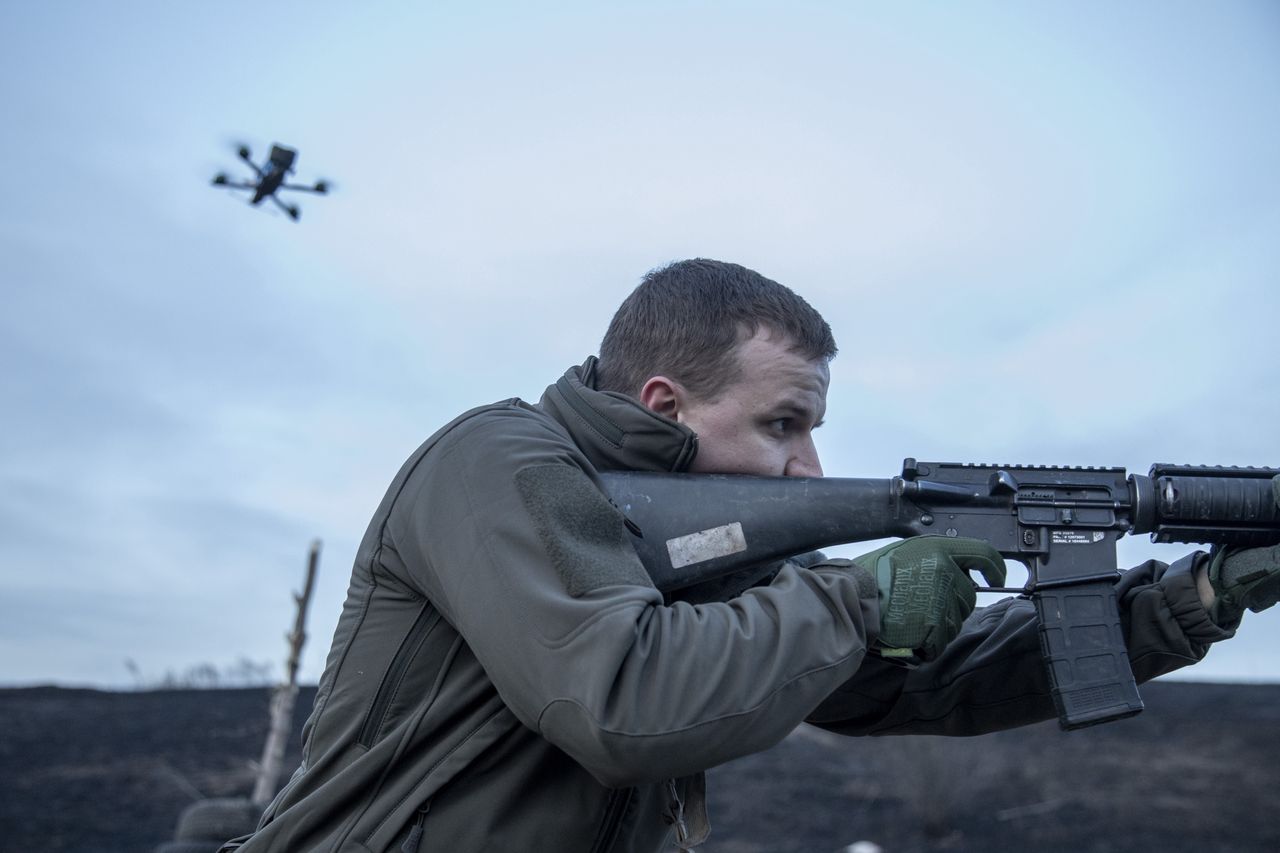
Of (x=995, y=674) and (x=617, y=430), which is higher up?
(x=617, y=430)

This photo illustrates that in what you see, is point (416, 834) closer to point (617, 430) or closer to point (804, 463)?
point (617, 430)

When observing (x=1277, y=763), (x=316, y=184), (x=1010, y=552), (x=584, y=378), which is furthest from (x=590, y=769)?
(x=1277, y=763)

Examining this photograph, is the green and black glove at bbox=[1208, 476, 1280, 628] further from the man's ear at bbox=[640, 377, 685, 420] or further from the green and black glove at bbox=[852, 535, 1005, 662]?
the man's ear at bbox=[640, 377, 685, 420]

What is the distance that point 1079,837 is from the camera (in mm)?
13617

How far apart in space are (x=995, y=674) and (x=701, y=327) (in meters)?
1.43

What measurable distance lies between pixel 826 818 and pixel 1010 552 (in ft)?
37.8

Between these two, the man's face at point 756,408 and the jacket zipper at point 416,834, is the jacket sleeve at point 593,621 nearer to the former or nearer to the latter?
the jacket zipper at point 416,834

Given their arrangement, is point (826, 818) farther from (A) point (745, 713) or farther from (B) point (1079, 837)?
(A) point (745, 713)

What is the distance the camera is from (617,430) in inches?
132

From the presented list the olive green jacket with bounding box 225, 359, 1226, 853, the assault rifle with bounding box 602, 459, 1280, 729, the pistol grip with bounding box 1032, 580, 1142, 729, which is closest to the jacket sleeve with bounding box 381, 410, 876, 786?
the olive green jacket with bounding box 225, 359, 1226, 853

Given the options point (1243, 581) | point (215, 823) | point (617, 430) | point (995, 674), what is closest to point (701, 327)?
point (617, 430)

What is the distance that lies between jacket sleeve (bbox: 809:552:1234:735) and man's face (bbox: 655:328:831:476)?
82 cm

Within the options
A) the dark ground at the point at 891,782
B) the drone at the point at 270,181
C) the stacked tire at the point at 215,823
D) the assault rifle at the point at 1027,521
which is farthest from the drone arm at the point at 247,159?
the assault rifle at the point at 1027,521

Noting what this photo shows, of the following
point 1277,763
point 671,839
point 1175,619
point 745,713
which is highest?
point 1277,763
